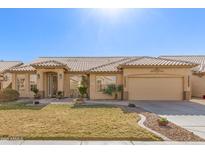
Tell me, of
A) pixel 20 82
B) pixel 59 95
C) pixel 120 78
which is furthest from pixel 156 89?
pixel 20 82

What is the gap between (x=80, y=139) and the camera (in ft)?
25.3

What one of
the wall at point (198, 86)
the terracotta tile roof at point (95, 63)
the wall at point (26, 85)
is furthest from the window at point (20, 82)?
the wall at point (198, 86)

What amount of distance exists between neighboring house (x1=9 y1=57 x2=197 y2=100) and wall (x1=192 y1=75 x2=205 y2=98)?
186 inches

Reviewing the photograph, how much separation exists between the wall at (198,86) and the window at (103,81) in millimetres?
10132

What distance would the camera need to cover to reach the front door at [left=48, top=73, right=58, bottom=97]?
2466cm

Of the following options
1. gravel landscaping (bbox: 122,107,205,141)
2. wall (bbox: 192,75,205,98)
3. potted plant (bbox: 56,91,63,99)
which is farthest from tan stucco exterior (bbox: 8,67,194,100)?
gravel landscaping (bbox: 122,107,205,141)

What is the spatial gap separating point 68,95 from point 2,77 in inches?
393

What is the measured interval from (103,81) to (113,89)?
1.41m

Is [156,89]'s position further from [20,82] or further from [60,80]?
[20,82]

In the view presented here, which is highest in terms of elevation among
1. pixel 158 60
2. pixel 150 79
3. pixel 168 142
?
pixel 158 60

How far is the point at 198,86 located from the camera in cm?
2617

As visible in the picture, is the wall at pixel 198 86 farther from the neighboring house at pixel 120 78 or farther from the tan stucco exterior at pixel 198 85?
the neighboring house at pixel 120 78
